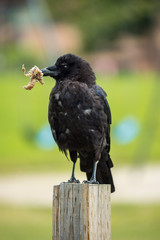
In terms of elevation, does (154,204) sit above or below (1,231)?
above

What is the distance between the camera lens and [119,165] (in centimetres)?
1788

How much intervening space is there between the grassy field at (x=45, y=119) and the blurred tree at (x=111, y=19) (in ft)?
31.9

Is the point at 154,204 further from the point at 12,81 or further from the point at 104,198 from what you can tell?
the point at 12,81

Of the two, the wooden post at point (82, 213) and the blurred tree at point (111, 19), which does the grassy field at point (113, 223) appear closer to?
the wooden post at point (82, 213)

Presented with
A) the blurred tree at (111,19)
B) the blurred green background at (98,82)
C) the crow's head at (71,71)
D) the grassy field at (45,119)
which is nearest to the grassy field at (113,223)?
the blurred green background at (98,82)

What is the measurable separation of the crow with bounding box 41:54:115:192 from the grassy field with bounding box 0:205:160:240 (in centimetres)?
502

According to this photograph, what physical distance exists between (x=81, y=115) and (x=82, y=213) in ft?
4.41

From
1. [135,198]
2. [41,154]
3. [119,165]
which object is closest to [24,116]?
[41,154]

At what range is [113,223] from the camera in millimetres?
11414

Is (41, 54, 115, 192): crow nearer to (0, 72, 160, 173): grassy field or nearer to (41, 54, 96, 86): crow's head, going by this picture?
(41, 54, 96, 86): crow's head

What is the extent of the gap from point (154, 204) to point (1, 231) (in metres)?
3.54

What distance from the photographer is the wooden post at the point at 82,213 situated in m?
3.83

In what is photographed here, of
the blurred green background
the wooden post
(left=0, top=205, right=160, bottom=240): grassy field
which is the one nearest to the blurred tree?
the blurred green background

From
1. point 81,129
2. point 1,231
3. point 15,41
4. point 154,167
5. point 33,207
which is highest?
point 15,41
